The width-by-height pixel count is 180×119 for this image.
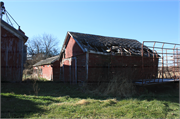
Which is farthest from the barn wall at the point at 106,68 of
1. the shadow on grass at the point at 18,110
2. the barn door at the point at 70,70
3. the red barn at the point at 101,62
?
the shadow on grass at the point at 18,110

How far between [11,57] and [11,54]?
21cm

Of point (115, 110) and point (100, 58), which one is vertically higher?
point (100, 58)

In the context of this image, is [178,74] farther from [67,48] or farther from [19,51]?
[19,51]

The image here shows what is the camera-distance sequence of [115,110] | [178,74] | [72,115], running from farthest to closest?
1. [178,74]
2. [115,110]
3. [72,115]

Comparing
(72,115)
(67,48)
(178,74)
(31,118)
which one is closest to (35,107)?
(31,118)

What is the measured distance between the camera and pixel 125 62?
1037cm

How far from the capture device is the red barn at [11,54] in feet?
29.9

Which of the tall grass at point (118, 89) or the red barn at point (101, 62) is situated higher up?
the red barn at point (101, 62)

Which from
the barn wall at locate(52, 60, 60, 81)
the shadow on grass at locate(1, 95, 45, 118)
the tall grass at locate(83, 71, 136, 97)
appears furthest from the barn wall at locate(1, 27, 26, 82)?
the barn wall at locate(52, 60, 60, 81)

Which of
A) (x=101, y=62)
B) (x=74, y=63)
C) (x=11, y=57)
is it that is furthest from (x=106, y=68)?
(x=11, y=57)

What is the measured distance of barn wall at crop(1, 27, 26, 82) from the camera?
9.12 metres

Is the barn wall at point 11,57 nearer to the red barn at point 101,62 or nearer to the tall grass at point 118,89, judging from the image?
the red barn at point 101,62

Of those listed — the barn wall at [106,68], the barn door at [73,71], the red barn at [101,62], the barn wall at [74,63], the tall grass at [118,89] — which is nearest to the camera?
the tall grass at [118,89]

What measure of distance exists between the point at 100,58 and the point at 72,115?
233 inches
